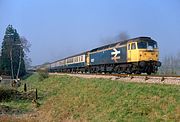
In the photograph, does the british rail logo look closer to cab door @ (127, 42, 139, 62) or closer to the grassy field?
cab door @ (127, 42, 139, 62)

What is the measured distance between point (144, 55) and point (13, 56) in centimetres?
4907

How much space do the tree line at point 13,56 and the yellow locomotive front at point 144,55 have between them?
44358 mm

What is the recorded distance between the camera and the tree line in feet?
227

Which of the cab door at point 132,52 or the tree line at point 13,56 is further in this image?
the tree line at point 13,56

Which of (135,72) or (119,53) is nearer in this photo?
(135,72)

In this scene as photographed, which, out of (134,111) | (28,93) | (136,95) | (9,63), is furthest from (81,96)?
(9,63)

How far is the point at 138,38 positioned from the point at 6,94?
15335mm

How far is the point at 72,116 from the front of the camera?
63.1 ft

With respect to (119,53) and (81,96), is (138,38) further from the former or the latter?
(81,96)

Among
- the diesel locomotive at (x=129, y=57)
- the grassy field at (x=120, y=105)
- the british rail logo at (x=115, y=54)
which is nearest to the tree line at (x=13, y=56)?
the diesel locomotive at (x=129, y=57)

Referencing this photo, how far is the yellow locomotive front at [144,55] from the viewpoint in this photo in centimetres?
2641

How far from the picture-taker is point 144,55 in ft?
87.5

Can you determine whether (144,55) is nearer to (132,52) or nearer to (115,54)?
(132,52)

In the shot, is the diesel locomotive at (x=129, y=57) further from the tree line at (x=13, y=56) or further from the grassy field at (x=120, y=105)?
the tree line at (x=13, y=56)
